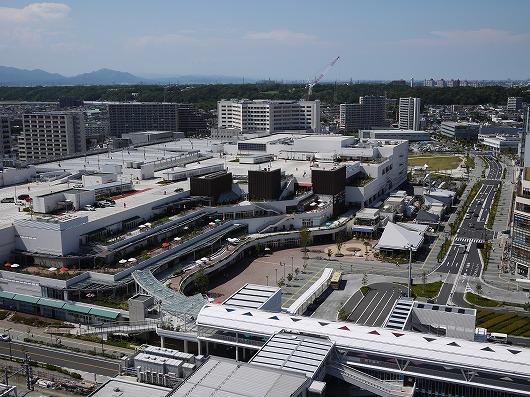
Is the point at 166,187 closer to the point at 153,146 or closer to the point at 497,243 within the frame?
the point at 497,243

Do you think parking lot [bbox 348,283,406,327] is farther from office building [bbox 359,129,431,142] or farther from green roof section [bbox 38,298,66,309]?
office building [bbox 359,129,431,142]

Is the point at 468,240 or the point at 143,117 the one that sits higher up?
the point at 143,117

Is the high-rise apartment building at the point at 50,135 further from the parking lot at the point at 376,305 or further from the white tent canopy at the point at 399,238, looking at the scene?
the parking lot at the point at 376,305

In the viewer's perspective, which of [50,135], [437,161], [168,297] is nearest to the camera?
[168,297]

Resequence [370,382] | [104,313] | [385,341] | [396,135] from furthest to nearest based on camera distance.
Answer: [396,135] < [104,313] < [385,341] < [370,382]

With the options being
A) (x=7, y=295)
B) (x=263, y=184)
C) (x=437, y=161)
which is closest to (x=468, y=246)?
(x=263, y=184)

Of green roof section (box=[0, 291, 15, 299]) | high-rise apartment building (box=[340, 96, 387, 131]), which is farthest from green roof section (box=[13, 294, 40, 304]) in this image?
high-rise apartment building (box=[340, 96, 387, 131])

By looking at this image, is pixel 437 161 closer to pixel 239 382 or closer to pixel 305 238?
pixel 305 238
